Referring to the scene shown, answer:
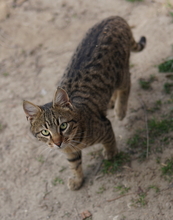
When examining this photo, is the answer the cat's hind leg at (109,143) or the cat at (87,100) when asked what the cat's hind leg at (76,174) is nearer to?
the cat at (87,100)

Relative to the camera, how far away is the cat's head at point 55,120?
3311 millimetres

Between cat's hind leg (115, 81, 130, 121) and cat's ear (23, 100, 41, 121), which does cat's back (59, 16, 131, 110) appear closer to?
cat's hind leg (115, 81, 130, 121)

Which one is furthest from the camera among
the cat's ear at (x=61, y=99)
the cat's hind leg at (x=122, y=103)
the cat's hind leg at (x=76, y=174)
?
the cat's hind leg at (x=122, y=103)

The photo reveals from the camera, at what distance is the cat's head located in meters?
3.31

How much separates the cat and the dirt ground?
30 cm

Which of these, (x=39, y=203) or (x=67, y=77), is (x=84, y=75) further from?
(x=39, y=203)

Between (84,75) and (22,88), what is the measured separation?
2.45 meters

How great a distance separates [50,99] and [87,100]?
183cm

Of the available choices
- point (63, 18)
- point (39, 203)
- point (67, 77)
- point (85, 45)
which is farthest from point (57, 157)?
point (63, 18)

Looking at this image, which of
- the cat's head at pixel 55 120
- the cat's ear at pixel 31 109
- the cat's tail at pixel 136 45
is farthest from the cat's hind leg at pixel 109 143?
the cat's tail at pixel 136 45

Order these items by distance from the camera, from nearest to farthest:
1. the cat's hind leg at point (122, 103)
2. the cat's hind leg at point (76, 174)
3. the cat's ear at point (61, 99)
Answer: the cat's ear at point (61, 99) < the cat's hind leg at point (76, 174) < the cat's hind leg at point (122, 103)

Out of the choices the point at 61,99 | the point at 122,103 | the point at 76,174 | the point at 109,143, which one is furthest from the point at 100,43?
the point at 76,174

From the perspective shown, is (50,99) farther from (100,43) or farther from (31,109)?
(31,109)

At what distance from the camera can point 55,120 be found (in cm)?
331
